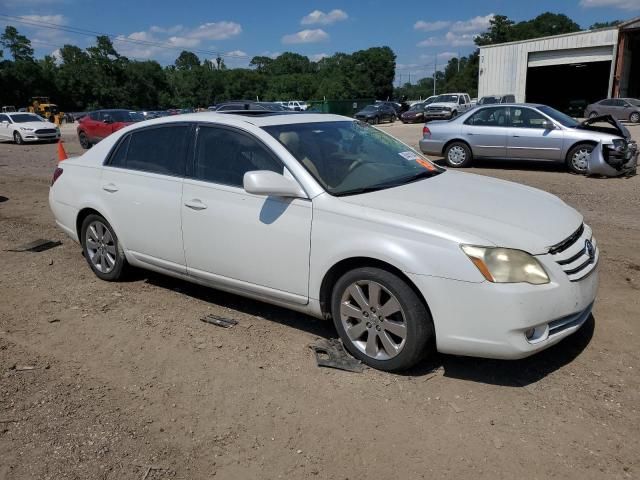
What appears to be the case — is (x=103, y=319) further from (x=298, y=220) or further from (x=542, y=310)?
(x=542, y=310)

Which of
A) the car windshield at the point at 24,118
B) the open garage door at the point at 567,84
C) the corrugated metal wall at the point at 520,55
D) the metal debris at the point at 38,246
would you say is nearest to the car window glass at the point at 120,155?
the metal debris at the point at 38,246

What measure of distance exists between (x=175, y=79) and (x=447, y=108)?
264 ft

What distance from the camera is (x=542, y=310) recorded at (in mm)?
3086

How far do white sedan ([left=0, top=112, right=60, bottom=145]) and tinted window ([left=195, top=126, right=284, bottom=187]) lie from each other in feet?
77.1

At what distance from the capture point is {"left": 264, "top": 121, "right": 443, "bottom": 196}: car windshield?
3859 millimetres

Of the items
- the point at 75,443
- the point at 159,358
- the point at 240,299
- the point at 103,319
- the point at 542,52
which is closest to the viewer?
the point at 75,443

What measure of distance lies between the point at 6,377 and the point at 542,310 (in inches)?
134

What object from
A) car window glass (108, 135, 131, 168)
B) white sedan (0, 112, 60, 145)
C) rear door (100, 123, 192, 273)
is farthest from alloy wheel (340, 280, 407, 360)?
white sedan (0, 112, 60, 145)

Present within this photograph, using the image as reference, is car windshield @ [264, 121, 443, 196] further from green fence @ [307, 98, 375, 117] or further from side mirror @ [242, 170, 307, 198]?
green fence @ [307, 98, 375, 117]

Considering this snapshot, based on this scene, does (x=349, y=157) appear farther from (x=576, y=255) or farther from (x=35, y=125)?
(x=35, y=125)

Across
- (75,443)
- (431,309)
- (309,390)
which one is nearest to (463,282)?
(431,309)

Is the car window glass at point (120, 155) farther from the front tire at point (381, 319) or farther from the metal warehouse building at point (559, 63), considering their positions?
the metal warehouse building at point (559, 63)

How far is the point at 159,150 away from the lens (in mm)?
4688

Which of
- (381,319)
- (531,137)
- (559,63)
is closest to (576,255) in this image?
A: (381,319)
